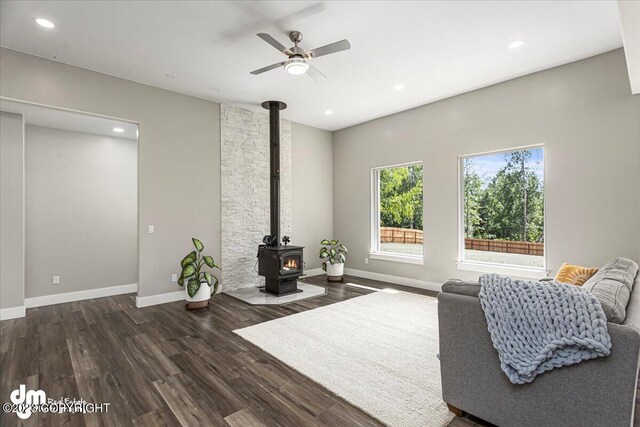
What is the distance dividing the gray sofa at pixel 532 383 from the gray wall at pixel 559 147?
2099 mm

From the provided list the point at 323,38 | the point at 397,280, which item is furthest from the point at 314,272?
the point at 323,38

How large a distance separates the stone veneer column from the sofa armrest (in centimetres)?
414

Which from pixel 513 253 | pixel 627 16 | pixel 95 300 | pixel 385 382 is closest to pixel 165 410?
pixel 385 382

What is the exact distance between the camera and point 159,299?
4598 millimetres

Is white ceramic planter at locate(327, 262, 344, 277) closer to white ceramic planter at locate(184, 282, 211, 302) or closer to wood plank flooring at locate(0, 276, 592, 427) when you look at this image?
wood plank flooring at locate(0, 276, 592, 427)

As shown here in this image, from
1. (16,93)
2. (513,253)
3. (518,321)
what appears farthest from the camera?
(513,253)

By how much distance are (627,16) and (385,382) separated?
3.26 meters

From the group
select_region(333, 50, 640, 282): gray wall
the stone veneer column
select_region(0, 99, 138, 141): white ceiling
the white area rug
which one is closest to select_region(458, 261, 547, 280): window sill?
select_region(333, 50, 640, 282): gray wall

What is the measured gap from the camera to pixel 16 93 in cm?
358

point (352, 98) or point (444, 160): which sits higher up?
point (352, 98)

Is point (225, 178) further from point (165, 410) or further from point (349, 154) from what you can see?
point (165, 410)

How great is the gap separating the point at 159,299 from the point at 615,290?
5.06 metres

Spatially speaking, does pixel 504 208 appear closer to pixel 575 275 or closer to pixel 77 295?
pixel 575 275

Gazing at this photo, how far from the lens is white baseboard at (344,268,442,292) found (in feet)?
17.5
